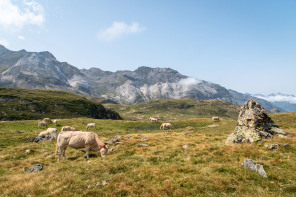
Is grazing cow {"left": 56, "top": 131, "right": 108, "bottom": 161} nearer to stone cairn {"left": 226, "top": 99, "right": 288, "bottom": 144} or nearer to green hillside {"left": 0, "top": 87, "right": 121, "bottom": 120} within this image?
stone cairn {"left": 226, "top": 99, "right": 288, "bottom": 144}

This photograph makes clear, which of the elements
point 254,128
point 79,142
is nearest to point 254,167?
point 254,128

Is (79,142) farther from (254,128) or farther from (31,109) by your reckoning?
(31,109)

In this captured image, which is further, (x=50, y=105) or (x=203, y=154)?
(x=50, y=105)

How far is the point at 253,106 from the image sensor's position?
950 inches

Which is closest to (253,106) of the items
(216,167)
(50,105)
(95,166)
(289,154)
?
(289,154)

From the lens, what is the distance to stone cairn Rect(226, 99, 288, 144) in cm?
2088

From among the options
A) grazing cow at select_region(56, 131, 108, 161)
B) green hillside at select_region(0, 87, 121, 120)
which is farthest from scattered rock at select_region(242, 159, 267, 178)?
green hillside at select_region(0, 87, 121, 120)

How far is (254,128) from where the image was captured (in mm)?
21672

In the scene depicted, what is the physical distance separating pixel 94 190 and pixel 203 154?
37.2 ft

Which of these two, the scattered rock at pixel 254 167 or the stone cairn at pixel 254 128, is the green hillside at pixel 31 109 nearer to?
the stone cairn at pixel 254 128

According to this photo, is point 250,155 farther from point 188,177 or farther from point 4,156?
point 4,156

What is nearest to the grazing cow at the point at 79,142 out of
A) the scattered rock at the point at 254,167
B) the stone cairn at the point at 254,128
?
the scattered rock at the point at 254,167

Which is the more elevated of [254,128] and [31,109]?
[254,128]

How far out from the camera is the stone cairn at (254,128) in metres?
20.9
